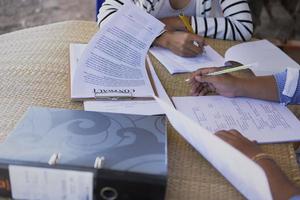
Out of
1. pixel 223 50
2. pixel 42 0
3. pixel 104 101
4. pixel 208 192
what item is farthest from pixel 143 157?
pixel 42 0

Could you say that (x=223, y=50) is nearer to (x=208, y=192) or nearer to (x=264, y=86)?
(x=264, y=86)

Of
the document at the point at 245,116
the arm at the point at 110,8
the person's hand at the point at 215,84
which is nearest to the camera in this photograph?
the document at the point at 245,116

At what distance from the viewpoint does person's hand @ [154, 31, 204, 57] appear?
3.64ft

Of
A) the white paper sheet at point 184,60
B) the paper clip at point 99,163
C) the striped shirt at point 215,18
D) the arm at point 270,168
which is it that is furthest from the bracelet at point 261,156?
the striped shirt at point 215,18

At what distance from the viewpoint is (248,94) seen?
909mm

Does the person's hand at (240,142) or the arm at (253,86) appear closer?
the person's hand at (240,142)

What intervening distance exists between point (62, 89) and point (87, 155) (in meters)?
0.31

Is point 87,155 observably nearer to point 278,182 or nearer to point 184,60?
point 278,182

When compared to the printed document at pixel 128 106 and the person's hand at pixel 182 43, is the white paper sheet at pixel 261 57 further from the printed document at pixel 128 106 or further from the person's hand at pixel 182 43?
the printed document at pixel 128 106

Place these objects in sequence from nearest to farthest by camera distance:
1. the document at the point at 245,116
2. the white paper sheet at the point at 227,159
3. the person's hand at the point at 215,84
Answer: the white paper sheet at the point at 227,159 → the document at the point at 245,116 → the person's hand at the point at 215,84

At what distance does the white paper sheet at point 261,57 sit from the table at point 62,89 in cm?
7

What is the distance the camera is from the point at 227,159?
590 millimetres

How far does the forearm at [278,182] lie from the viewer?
63cm

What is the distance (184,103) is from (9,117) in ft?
1.16
